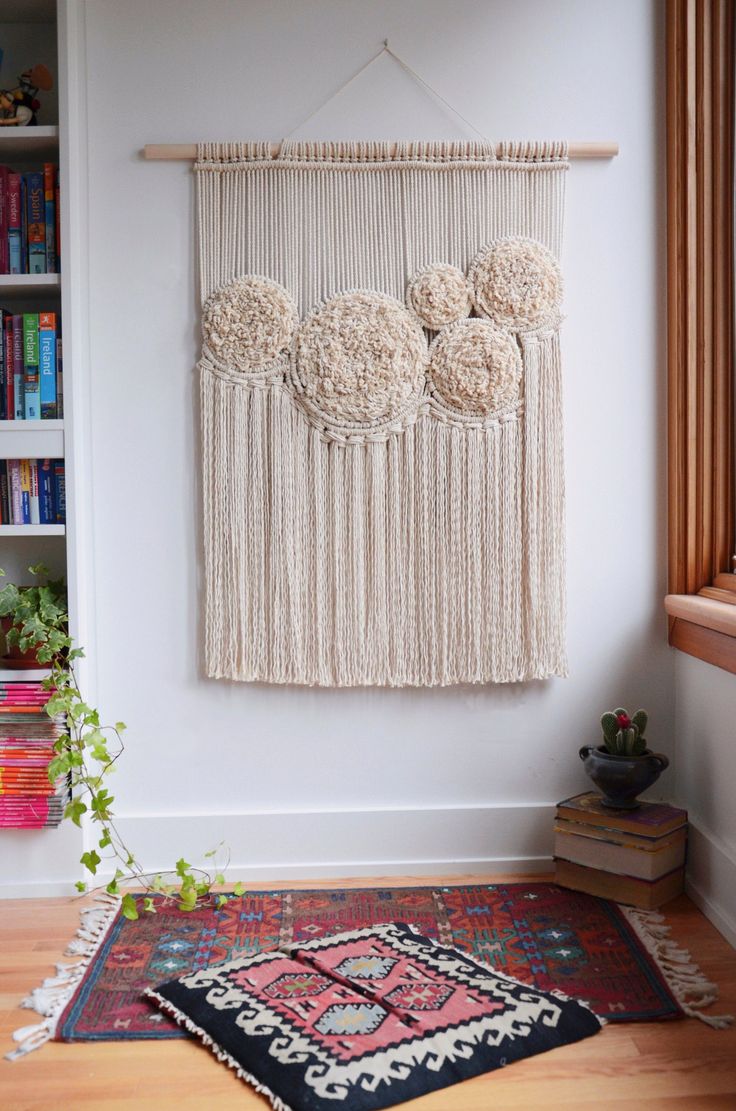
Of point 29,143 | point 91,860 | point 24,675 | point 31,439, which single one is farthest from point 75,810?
point 29,143

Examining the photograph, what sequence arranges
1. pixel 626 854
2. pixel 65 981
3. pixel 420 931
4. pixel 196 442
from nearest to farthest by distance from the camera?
pixel 65 981
pixel 420 931
pixel 626 854
pixel 196 442

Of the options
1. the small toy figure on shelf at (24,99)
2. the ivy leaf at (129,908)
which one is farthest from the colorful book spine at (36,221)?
the ivy leaf at (129,908)

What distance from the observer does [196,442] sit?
2621mm

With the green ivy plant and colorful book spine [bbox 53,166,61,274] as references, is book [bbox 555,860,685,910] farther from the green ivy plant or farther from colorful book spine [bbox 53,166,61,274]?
colorful book spine [bbox 53,166,61,274]

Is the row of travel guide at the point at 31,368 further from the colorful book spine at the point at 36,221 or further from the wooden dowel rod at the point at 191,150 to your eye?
the wooden dowel rod at the point at 191,150

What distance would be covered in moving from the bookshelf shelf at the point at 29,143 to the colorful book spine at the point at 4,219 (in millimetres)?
71

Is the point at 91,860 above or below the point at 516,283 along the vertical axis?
below

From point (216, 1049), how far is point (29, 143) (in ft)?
Result: 7.06

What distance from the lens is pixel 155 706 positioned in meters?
2.65

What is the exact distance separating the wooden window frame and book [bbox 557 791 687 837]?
41 centimetres

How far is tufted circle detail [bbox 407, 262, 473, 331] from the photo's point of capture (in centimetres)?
255

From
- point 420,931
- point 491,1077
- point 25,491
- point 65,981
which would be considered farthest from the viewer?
point 25,491

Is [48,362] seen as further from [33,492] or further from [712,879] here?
[712,879]

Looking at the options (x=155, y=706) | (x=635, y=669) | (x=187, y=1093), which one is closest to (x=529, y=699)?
(x=635, y=669)
